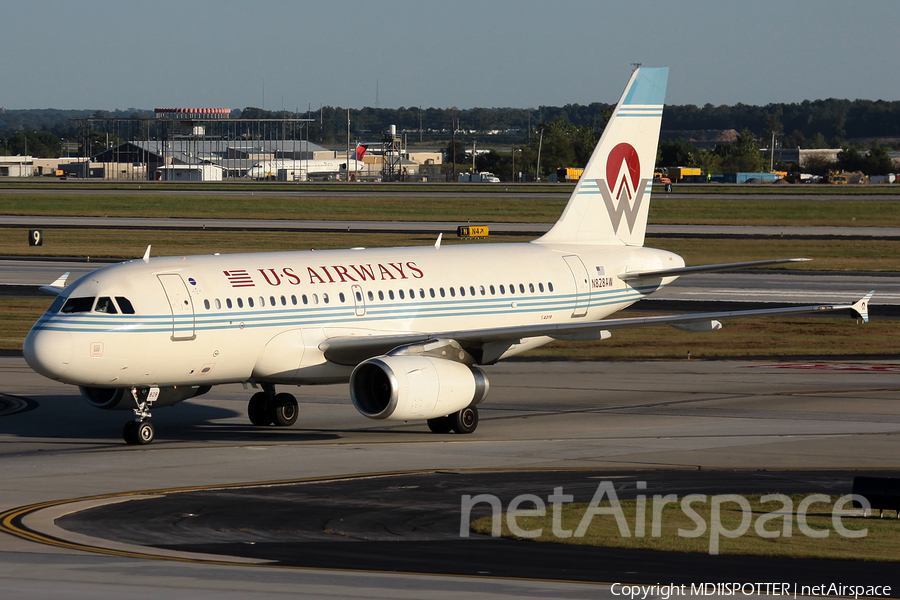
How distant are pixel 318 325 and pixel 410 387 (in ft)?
11.7

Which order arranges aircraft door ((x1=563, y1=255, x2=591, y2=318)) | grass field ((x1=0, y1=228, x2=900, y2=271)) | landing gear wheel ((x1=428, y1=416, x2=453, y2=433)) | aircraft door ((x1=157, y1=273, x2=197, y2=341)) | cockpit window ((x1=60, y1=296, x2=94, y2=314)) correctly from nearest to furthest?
cockpit window ((x1=60, y1=296, x2=94, y2=314)) < aircraft door ((x1=157, y1=273, x2=197, y2=341)) < landing gear wheel ((x1=428, y1=416, x2=453, y2=433)) < aircraft door ((x1=563, y1=255, x2=591, y2=318)) < grass field ((x1=0, y1=228, x2=900, y2=271))

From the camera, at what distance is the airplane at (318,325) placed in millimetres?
27594

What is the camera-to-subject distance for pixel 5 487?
23188 mm

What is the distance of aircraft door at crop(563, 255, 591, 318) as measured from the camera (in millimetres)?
36562

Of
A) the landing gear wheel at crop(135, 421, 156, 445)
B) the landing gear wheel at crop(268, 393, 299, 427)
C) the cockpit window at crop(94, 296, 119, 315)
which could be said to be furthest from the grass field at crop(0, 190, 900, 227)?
the cockpit window at crop(94, 296, 119, 315)

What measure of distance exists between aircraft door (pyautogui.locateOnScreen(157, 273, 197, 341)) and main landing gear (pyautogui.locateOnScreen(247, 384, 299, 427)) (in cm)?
423

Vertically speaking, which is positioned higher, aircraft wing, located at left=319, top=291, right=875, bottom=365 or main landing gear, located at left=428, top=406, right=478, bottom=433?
aircraft wing, located at left=319, top=291, right=875, bottom=365

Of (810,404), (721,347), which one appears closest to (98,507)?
(810,404)

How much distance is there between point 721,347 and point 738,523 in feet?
91.0

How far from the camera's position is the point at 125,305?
2762 centimetres

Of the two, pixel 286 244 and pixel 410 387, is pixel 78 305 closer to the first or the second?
pixel 410 387

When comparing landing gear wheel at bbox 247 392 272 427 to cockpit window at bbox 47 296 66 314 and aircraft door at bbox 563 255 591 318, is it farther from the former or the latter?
aircraft door at bbox 563 255 591 318

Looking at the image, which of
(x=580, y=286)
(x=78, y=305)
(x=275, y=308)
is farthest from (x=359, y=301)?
(x=580, y=286)

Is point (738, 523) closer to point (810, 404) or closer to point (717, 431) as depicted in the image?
point (717, 431)
